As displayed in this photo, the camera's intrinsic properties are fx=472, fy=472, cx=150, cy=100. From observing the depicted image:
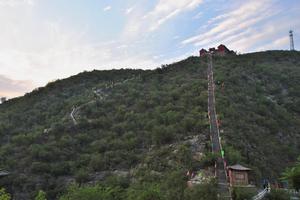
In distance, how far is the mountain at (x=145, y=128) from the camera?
1350 inches

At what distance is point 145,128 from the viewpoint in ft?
141

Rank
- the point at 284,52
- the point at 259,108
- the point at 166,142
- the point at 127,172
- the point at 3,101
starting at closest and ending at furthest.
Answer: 1. the point at 127,172
2. the point at 166,142
3. the point at 259,108
4. the point at 3,101
5. the point at 284,52

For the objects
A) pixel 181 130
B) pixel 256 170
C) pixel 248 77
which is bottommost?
pixel 256 170

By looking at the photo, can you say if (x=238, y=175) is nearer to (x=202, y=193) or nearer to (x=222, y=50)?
(x=202, y=193)

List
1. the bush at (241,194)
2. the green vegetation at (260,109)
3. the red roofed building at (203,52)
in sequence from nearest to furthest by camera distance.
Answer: the bush at (241,194) < the green vegetation at (260,109) < the red roofed building at (203,52)

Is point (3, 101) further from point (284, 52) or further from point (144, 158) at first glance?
point (284, 52)

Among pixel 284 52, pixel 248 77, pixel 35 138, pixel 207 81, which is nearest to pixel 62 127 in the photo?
pixel 35 138

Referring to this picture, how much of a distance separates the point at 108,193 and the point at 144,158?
9785mm

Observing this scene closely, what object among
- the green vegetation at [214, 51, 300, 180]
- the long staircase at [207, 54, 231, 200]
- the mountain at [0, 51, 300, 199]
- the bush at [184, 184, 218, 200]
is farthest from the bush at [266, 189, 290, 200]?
the green vegetation at [214, 51, 300, 180]

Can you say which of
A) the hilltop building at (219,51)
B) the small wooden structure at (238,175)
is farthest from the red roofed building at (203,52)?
the small wooden structure at (238,175)

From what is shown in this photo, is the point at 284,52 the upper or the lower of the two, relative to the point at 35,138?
upper

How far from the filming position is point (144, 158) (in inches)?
1425

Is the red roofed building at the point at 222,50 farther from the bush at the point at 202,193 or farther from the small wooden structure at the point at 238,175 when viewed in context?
the bush at the point at 202,193

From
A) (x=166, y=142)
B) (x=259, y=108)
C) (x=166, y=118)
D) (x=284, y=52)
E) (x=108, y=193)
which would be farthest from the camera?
(x=284, y=52)
